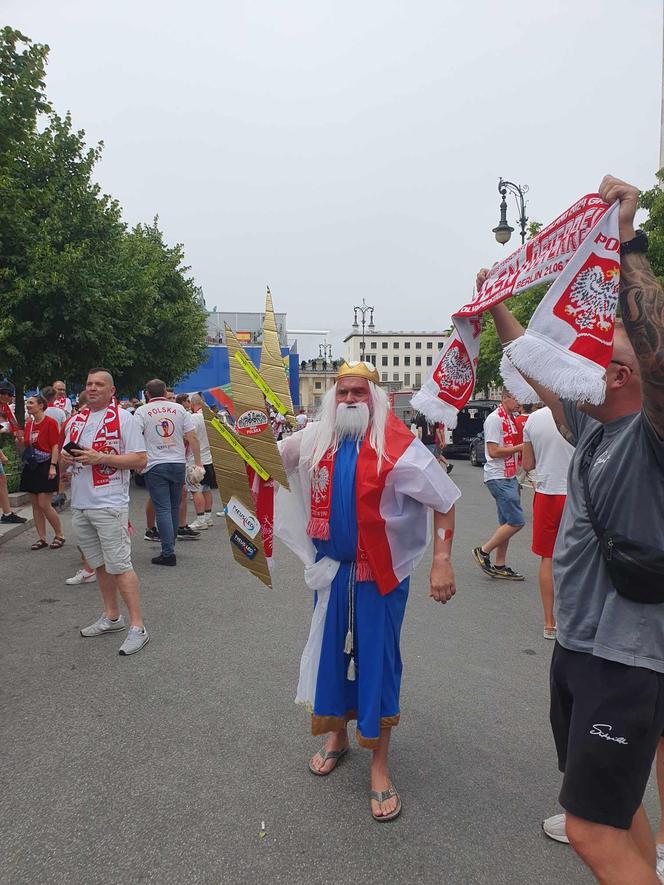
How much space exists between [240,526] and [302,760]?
117 centimetres

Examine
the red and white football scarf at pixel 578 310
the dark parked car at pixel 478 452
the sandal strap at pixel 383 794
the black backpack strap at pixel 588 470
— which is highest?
the red and white football scarf at pixel 578 310

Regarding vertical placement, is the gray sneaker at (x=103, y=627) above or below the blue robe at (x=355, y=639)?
below

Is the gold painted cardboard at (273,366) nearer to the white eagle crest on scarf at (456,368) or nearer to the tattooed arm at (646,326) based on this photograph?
the white eagle crest on scarf at (456,368)

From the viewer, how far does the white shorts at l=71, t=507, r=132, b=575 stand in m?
4.30

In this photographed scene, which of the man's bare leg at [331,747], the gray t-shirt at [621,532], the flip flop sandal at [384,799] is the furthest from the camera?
the man's bare leg at [331,747]

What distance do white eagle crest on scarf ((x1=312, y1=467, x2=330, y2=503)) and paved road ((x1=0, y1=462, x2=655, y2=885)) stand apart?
1.27 metres

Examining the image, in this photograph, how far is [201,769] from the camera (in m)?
2.85

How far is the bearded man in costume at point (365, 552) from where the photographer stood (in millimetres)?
2627

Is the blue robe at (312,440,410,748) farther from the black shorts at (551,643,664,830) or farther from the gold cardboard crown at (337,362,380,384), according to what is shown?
the black shorts at (551,643,664,830)

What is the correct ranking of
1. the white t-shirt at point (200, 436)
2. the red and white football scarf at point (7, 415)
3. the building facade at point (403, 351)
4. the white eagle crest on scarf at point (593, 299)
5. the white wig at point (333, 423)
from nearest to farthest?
the white eagle crest on scarf at point (593, 299)
the white wig at point (333, 423)
the white t-shirt at point (200, 436)
the red and white football scarf at point (7, 415)
the building facade at point (403, 351)

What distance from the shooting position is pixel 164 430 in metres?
6.67

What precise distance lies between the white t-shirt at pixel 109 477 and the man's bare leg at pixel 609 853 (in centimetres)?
353

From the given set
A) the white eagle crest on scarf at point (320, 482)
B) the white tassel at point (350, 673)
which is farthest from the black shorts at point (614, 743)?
the white eagle crest on scarf at point (320, 482)

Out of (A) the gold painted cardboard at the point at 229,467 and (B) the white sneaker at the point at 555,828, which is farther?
(A) the gold painted cardboard at the point at 229,467
